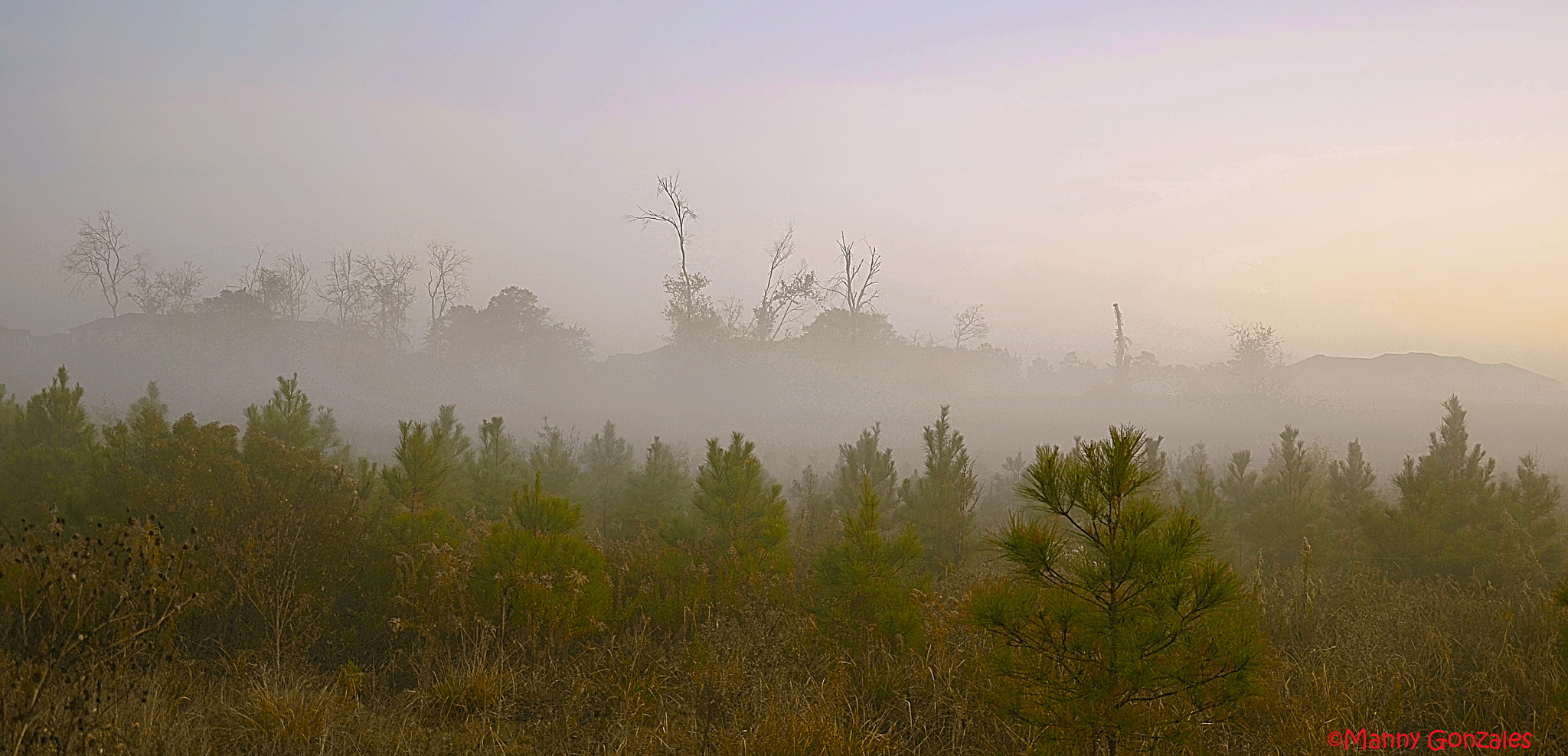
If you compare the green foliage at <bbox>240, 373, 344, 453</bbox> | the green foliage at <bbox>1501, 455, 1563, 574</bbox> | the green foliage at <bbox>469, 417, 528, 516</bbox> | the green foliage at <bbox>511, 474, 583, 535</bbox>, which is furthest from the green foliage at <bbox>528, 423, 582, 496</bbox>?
the green foliage at <bbox>1501, 455, 1563, 574</bbox>

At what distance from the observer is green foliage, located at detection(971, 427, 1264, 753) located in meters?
3.19

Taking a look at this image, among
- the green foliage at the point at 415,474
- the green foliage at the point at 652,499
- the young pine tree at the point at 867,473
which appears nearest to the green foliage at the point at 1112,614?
the green foliage at the point at 415,474

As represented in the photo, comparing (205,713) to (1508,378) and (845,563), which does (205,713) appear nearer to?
(845,563)

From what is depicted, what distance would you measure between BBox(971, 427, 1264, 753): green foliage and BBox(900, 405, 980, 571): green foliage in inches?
293

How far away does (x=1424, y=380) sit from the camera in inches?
3728

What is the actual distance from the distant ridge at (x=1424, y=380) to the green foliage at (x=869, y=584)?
87.1 meters

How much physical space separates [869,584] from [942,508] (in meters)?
5.34

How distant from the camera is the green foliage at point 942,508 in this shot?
11266 mm

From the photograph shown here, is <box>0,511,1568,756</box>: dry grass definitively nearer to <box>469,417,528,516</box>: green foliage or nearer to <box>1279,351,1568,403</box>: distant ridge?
<box>469,417,528,516</box>: green foliage

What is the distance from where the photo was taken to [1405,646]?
6.15 m

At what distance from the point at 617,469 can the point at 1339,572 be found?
Answer: 14473 millimetres

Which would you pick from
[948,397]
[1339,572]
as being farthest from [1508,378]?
[1339,572]

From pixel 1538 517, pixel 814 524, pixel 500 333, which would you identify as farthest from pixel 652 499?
pixel 500 333

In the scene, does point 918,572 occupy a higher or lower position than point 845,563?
lower
